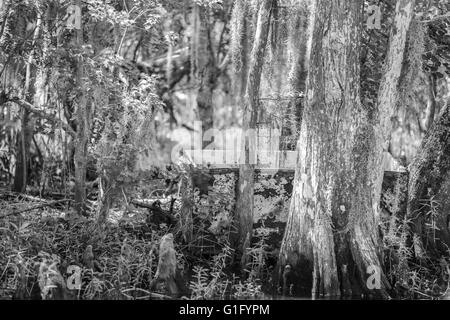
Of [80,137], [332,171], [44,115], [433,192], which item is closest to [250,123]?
[332,171]

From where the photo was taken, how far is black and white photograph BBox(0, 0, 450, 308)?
27.0 feet

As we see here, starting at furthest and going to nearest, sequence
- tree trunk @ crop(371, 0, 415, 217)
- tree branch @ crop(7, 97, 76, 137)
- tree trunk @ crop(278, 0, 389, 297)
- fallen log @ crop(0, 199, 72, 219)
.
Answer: tree branch @ crop(7, 97, 76, 137) → fallen log @ crop(0, 199, 72, 219) → tree trunk @ crop(371, 0, 415, 217) → tree trunk @ crop(278, 0, 389, 297)

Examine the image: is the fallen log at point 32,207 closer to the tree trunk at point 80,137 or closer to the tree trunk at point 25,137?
the tree trunk at point 80,137

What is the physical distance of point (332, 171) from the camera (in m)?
8.33

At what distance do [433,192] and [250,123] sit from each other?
9.34 feet

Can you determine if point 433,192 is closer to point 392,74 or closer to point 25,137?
point 392,74

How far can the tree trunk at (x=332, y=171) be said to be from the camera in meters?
8.19

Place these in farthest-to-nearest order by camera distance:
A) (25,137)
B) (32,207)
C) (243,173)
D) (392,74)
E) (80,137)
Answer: (25,137) → (32,207) → (80,137) → (243,173) → (392,74)

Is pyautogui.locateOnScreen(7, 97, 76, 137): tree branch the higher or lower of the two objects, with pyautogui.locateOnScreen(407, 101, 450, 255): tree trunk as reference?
higher

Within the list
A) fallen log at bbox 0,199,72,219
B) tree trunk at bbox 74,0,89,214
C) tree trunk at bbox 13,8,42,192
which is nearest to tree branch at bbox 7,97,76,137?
tree trunk at bbox 74,0,89,214

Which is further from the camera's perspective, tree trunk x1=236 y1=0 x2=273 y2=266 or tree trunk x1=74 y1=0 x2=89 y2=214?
tree trunk x1=74 y1=0 x2=89 y2=214

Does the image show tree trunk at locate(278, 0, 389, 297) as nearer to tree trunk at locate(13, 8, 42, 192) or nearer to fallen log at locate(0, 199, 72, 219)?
fallen log at locate(0, 199, 72, 219)

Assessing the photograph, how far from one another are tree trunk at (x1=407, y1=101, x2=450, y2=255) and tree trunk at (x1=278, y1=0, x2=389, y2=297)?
61.4 inches
